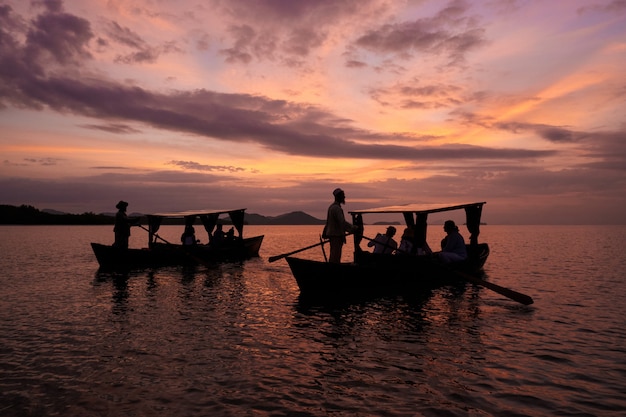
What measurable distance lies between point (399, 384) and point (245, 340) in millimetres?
4104

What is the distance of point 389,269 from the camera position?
50.4 ft

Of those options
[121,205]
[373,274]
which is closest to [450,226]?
[373,274]

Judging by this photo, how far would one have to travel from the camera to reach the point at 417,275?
16.3m

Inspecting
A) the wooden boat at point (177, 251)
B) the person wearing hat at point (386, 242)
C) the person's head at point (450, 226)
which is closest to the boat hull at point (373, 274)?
the person wearing hat at point (386, 242)

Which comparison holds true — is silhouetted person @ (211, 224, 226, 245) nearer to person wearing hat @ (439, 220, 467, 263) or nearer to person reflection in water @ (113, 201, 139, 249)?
person reflection in water @ (113, 201, 139, 249)

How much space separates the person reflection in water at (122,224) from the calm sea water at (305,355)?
220 inches

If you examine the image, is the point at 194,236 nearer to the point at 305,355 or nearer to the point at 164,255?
the point at 164,255

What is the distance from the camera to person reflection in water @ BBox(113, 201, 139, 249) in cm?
2116

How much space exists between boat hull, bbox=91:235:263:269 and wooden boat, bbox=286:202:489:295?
36.0 ft

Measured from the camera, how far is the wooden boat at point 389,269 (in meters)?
14.1

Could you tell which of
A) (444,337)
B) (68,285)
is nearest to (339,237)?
(444,337)

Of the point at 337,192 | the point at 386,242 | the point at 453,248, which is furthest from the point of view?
the point at 386,242

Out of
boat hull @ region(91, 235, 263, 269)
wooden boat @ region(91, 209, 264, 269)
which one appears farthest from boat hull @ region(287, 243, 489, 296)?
boat hull @ region(91, 235, 263, 269)

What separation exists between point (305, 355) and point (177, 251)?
1777 cm
